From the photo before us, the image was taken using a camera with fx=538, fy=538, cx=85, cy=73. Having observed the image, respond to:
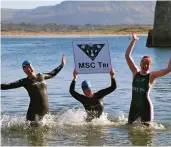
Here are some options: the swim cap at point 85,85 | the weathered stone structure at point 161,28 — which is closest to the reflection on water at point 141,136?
the swim cap at point 85,85

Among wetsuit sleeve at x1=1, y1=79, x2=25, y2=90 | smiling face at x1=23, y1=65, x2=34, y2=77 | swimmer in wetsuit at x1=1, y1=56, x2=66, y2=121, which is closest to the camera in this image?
wetsuit sleeve at x1=1, y1=79, x2=25, y2=90

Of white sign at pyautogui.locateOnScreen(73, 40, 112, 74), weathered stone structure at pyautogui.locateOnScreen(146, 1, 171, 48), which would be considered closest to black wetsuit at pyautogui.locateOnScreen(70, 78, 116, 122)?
white sign at pyautogui.locateOnScreen(73, 40, 112, 74)

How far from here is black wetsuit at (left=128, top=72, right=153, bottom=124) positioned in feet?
36.6

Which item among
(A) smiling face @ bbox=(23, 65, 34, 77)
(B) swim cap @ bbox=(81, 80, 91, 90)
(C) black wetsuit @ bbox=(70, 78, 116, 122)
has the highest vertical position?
(A) smiling face @ bbox=(23, 65, 34, 77)

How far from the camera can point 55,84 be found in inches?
928

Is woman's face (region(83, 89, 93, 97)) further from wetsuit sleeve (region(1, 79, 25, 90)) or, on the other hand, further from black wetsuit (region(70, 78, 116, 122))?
wetsuit sleeve (region(1, 79, 25, 90))

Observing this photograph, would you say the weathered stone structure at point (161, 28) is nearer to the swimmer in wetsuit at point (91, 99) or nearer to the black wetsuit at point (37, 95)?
the swimmer in wetsuit at point (91, 99)

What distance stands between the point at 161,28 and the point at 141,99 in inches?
2238

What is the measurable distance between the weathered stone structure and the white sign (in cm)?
5420

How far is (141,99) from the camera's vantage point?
37.0 feet

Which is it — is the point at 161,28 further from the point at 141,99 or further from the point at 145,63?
the point at 145,63

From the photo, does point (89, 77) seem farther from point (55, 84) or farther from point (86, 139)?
point (86, 139)

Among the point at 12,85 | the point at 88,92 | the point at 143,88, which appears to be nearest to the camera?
the point at 143,88

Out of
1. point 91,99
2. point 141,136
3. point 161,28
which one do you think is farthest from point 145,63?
point 161,28
